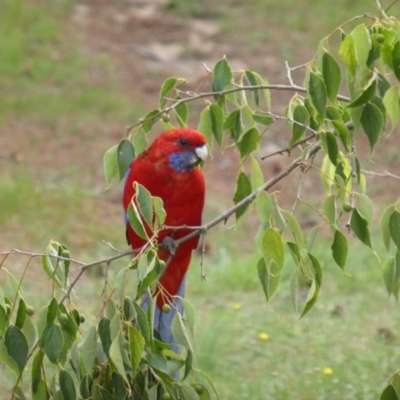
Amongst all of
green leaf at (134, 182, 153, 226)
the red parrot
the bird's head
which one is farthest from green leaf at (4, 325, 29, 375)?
the bird's head

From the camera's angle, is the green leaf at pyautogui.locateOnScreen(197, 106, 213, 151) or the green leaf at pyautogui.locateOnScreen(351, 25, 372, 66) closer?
the green leaf at pyautogui.locateOnScreen(351, 25, 372, 66)

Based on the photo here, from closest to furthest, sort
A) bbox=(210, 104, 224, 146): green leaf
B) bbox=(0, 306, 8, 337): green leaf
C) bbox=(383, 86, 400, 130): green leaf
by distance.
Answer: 1. bbox=(383, 86, 400, 130): green leaf
2. bbox=(0, 306, 8, 337): green leaf
3. bbox=(210, 104, 224, 146): green leaf

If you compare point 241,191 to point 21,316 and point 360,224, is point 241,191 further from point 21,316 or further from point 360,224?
point 21,316

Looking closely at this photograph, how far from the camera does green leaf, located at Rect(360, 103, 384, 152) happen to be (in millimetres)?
1811

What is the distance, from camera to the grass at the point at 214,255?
12.7 ft

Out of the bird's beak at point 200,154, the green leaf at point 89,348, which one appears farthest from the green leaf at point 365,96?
the bird's beak at point 200,154

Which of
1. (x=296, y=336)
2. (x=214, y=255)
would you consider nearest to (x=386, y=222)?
(x=296, y=336)

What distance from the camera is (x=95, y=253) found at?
5496 mm

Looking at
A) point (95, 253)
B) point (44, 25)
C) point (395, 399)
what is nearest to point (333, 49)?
point (44, 25)

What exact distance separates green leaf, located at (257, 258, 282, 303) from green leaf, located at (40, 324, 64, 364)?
447mm

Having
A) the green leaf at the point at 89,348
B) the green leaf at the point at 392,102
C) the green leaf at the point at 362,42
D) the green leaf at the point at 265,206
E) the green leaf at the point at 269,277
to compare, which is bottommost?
the green leaf at the point at 89,348

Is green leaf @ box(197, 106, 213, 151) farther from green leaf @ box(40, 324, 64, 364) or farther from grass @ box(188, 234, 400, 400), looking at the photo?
grass @ box(188, 234, 400, 400)

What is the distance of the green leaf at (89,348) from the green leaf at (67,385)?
119 millimetres

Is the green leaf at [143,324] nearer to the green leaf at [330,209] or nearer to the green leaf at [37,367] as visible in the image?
the green leaf at [37,367]
